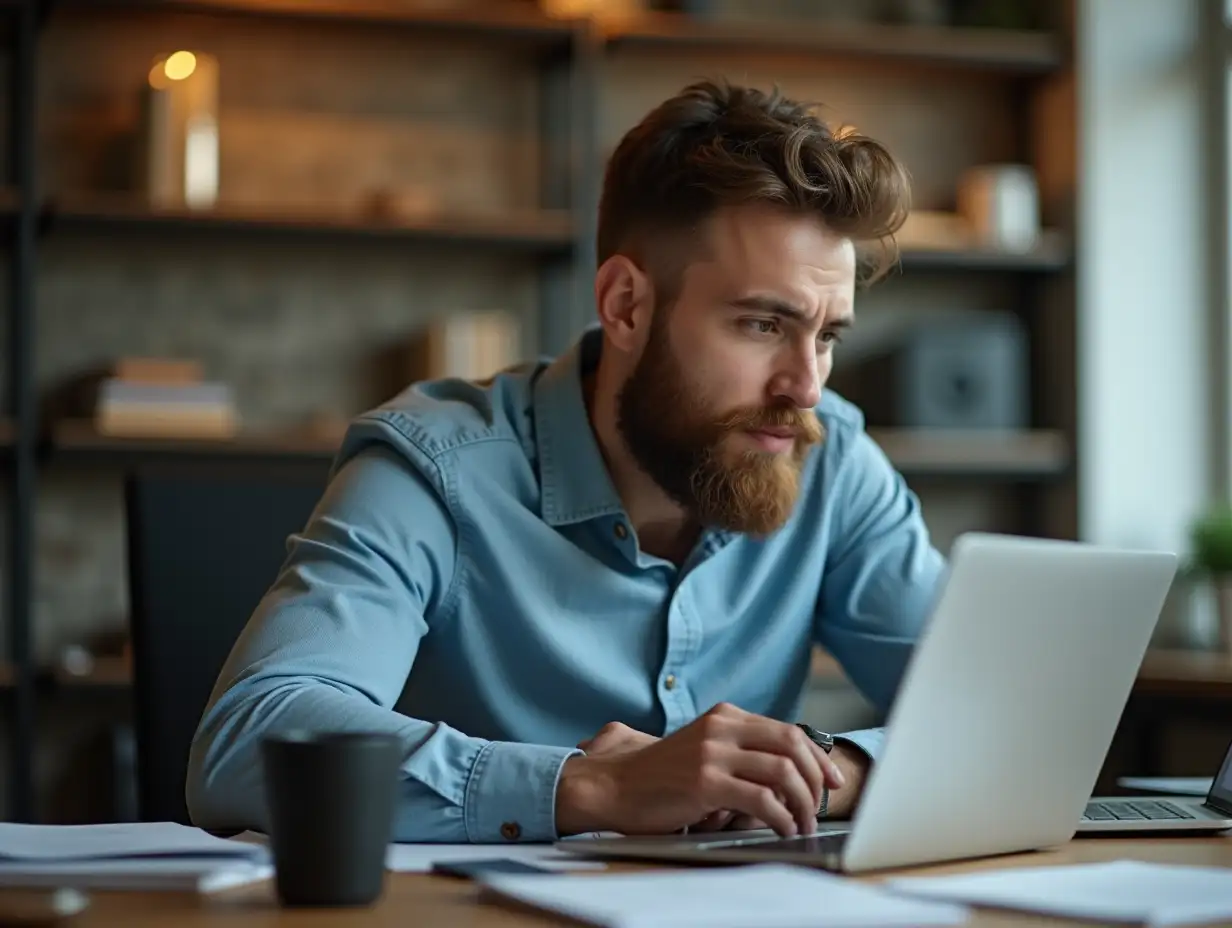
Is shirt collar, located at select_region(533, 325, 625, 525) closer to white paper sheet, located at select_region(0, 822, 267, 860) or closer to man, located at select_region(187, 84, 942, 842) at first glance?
man, located at select_region(187, 84, 942, 842)

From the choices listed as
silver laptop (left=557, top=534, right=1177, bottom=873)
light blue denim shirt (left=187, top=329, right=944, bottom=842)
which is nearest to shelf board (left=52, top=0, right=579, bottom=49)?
light blue denim shirt (left=187, top=329, right=944, bottom=842)

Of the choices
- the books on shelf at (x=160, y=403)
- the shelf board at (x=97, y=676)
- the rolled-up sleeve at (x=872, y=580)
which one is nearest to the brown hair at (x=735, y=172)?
the rolled-up sleeve at (x=872, y=580)

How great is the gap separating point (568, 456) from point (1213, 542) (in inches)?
95.9

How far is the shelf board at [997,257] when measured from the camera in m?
3.89

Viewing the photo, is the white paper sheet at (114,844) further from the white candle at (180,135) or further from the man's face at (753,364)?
the white candle at (180,135)

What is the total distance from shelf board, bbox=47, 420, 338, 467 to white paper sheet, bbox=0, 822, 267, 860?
2.40 metres

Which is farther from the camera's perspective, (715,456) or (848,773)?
(715,456)

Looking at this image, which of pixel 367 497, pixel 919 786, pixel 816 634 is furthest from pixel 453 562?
pixel 919 786

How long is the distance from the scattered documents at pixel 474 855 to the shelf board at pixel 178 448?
93.1 inches

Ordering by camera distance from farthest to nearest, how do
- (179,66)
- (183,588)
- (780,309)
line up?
1. (179,66)
2. (183,588)
3. (780,309)

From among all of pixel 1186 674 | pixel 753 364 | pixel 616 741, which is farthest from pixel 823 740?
pixel 1186 674

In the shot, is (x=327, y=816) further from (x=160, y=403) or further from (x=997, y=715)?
(x=160, y=403)

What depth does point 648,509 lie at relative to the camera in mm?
1675

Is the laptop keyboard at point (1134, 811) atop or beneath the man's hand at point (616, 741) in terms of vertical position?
beneath
